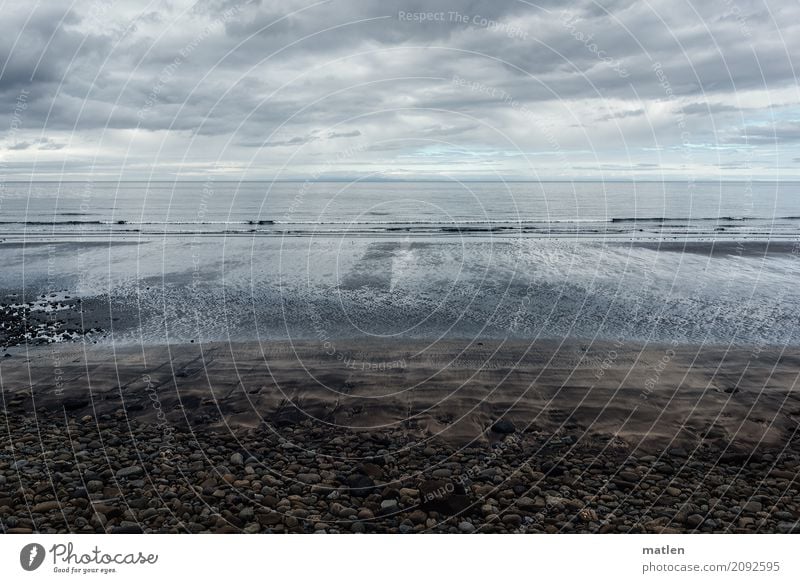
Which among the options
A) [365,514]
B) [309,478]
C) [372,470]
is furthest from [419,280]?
[365,514]

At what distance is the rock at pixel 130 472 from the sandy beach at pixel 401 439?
0.12 ft

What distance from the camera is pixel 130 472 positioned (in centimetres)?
945

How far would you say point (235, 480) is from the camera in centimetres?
927

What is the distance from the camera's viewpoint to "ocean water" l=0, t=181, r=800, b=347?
19.0m

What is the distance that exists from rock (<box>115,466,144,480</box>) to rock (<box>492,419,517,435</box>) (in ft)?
22.8

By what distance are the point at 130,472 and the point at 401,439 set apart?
199 inches

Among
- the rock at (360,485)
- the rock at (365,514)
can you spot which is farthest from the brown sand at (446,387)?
the rock at (365,514)

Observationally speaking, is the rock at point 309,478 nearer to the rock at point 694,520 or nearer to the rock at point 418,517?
the rock at point 418,517

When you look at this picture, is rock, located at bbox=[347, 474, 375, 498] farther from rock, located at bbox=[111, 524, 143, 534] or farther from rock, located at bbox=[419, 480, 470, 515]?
rock, located at bbox=[111, 524, 143, 534]

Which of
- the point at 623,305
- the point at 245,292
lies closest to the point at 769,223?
the point at 623,305

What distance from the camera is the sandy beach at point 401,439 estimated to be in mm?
8398

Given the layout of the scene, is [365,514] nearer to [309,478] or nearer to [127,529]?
[309,478]

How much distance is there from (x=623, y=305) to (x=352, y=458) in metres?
15.8

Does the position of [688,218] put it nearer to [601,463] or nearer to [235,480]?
[601,463]
